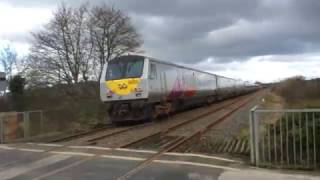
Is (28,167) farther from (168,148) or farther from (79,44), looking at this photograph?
(79,44)

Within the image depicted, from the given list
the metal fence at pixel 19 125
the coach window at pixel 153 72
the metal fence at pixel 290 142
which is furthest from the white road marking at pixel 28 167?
the coach window at pixel 153 72

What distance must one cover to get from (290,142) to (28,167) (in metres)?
5.79

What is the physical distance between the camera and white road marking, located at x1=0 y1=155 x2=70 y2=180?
11948 mm

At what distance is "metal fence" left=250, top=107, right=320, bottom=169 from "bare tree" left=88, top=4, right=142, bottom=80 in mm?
32456

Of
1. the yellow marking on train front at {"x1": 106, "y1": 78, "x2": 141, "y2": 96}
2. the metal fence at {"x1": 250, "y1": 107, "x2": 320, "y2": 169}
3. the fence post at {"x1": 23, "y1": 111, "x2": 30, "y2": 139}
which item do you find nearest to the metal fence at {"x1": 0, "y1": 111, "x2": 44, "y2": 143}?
the fence post at {"x1": 23, "y1": 111, "x2": 30, "y2": 139}

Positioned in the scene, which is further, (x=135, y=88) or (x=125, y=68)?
(x=125, y=68)

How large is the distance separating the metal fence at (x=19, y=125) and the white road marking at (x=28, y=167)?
5.80m

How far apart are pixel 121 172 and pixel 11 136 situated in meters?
9.11

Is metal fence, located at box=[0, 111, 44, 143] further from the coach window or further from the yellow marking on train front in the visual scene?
the coach window

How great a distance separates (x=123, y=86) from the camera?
25078 millimetres

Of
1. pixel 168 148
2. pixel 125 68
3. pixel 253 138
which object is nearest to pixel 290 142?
pixel 253 138

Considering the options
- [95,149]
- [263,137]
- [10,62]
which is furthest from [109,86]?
[10,62]

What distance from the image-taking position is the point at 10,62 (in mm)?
73312

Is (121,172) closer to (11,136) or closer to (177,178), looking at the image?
(177,178)
